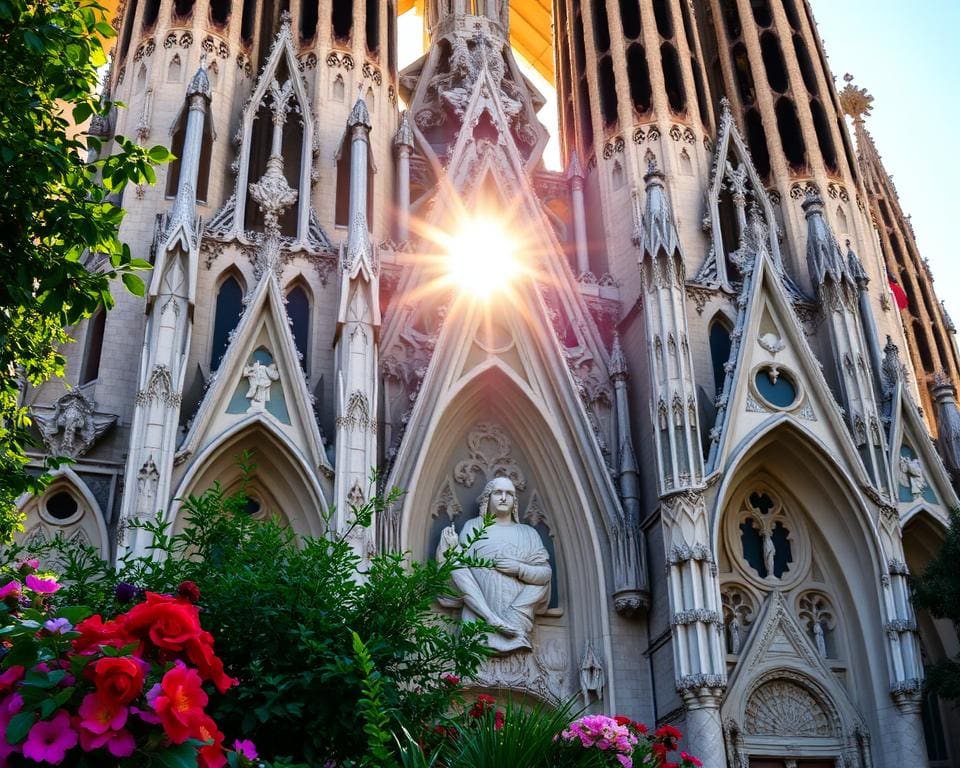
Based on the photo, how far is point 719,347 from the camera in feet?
70.3

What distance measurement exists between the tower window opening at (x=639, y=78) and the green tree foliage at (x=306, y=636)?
17436 millimetres

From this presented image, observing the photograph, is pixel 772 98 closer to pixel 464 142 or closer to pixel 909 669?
pixel 464 142

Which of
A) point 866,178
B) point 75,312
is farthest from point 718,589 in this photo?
point 866,178

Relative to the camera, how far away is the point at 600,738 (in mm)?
8055

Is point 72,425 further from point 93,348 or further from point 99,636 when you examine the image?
point 99,636

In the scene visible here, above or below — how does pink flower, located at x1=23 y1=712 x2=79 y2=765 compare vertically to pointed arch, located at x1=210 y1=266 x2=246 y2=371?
below

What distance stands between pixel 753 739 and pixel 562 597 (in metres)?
3.78

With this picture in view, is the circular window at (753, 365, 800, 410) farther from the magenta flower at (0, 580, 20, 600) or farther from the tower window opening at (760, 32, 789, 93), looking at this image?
the magenta flower at (0, 580, 20, 600)

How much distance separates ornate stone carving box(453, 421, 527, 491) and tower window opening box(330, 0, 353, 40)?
925 centimetres

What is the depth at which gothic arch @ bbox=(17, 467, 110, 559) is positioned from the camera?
55.6 ft

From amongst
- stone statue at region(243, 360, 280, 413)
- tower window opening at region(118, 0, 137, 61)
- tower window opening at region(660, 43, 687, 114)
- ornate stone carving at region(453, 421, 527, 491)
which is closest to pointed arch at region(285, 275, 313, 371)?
stone statue at region(243, 360, 280, 413)

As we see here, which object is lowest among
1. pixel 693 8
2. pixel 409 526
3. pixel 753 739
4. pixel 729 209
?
pixel 753 739

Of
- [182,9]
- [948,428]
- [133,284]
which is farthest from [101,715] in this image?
[182,9]

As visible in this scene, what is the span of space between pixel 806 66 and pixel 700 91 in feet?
8.94
